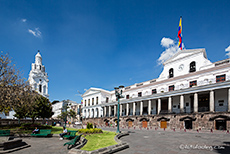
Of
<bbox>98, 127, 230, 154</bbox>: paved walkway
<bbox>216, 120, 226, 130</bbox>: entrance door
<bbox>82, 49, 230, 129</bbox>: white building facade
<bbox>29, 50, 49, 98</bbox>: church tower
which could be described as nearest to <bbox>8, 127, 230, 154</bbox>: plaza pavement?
<bbox>98, 127, 230, 154</bbox>: paved walkway

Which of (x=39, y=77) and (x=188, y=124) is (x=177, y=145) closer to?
(x=188, y=124)

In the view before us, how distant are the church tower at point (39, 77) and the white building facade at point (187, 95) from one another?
39091 millimetres

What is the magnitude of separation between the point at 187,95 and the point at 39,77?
59928 millimetres

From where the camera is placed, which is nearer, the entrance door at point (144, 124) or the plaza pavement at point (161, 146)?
the plaza pavement at point (161, 146)

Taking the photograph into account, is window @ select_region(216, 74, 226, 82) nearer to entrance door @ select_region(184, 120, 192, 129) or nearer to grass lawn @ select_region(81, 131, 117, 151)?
entrance door @ select_region(184, 120, 192, 129)

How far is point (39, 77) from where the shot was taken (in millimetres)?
66062

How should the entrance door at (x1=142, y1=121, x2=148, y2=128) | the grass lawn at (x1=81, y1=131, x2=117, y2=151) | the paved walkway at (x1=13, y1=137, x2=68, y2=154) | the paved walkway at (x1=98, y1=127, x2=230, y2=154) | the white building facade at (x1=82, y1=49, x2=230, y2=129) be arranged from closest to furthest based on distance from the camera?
1. the paved walkway at (x1=98, y1=127, x2=230, y2=154)
2. the grass lawn at (x1=81, y1=131, x2=117, y2=151)
3. the paved walkway at (x1=13, y1=137, x2=68, y2=154)
4. the white building facade at (x1=82, y1=49, x2=230, y2=129)
5. the entrance door at (x1=142, y1=121, x2=148, y2=128)

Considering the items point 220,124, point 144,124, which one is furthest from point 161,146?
point 144,124

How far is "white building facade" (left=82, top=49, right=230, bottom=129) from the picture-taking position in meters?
24.7

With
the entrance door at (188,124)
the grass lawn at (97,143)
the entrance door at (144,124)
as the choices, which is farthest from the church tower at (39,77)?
the grass lawn at (97,143)

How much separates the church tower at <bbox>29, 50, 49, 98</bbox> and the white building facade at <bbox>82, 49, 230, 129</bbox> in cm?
3909

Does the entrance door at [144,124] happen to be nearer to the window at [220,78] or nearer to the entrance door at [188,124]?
the entrance door at [188,124]

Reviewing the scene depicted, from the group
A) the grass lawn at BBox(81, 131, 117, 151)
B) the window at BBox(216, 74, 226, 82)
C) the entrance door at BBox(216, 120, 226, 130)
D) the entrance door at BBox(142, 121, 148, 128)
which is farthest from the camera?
the entrance door at BBox(142, 121, 148, 128)

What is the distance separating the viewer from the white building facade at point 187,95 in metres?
24.7
